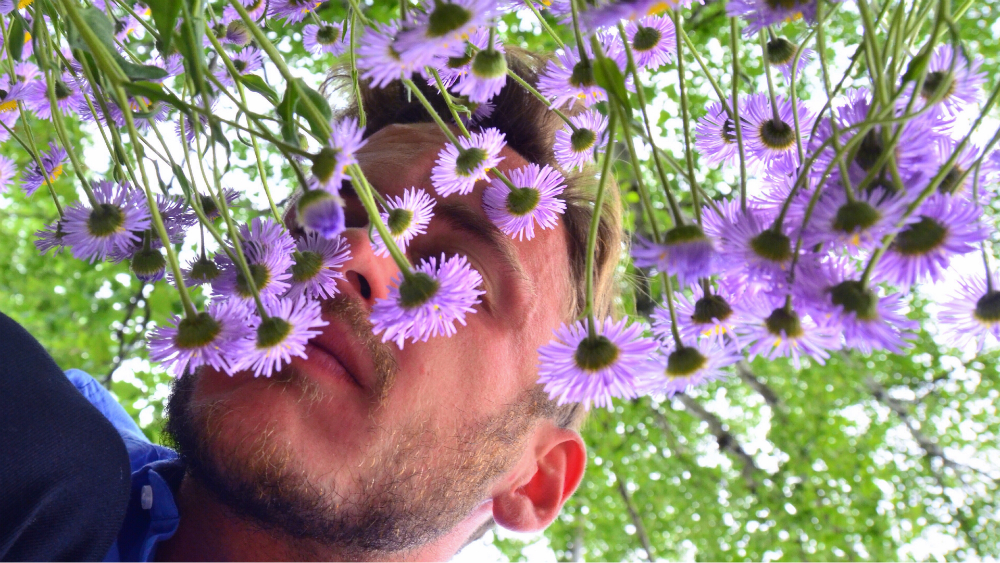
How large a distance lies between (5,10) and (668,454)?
9.21ft

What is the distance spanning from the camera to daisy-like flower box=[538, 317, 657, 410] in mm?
274

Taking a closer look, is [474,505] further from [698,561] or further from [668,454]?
[698,561]

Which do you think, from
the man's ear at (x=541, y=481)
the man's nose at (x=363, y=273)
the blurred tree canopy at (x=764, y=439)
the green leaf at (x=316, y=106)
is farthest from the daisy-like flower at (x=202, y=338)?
the blurred tree canopy at (x=764, y=439)

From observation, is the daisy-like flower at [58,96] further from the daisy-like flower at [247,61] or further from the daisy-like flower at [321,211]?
the daisy-like flower at [321,211]

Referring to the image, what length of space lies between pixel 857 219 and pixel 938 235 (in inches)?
1.3

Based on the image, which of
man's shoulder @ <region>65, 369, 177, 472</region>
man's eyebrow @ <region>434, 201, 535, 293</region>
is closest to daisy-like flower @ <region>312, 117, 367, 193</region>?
man's eyebrow @ <region>434, 201, 535, 293</region>

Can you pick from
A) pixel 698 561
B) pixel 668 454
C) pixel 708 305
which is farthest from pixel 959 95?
pixel 698 561

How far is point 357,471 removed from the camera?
0.65m

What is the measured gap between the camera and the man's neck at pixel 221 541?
2.43 ft

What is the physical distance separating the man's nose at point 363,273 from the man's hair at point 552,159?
12.0 inches

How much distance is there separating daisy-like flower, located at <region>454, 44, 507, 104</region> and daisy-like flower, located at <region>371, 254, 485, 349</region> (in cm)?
7

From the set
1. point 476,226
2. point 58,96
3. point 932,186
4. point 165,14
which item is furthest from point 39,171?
point 932,186

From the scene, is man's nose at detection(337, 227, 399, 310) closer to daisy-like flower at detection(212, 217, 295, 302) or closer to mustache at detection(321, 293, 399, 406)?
mustache at detection(321, 293, 399, 406)

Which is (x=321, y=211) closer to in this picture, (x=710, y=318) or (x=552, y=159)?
(x=710, y=318)
